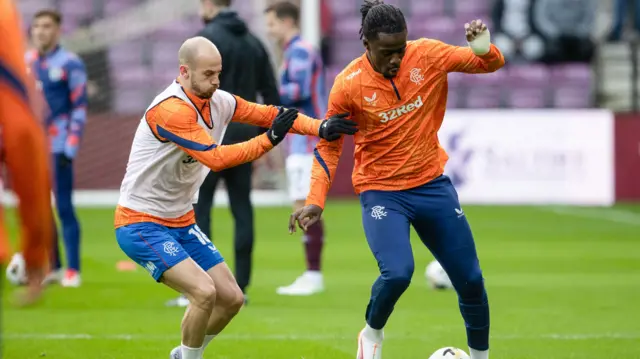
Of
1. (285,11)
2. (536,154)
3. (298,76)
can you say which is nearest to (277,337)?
(298,76)

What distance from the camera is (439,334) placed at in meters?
7.48

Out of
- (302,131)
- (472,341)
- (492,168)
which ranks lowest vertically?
(492,168)

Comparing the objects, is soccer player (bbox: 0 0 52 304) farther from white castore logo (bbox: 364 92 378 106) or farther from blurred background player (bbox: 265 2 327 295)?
blurred background player (bbox: 265 2 327 295)

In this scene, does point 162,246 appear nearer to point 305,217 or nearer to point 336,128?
point 305,217

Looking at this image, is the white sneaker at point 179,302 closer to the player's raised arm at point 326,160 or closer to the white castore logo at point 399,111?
the player's raised arm at point 326,160

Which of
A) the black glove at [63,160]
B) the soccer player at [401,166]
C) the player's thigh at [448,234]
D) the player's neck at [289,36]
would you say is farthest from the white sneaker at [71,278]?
the player's thigh at [448,234]

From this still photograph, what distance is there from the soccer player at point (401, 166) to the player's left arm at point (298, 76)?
3476 mm

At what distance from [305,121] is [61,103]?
4562 mm

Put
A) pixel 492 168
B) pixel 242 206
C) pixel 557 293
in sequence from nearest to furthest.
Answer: pixel 242 206
pixel 557 293
pixel 492 168

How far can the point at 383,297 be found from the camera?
18.7 feet

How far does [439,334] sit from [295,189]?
263 centimetres

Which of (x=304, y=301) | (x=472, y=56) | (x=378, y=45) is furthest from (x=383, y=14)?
(x=304, y=301)

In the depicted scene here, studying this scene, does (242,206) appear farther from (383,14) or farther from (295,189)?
(383,14)

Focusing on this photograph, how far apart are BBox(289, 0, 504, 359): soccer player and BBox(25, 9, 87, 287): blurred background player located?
439 centimetres
